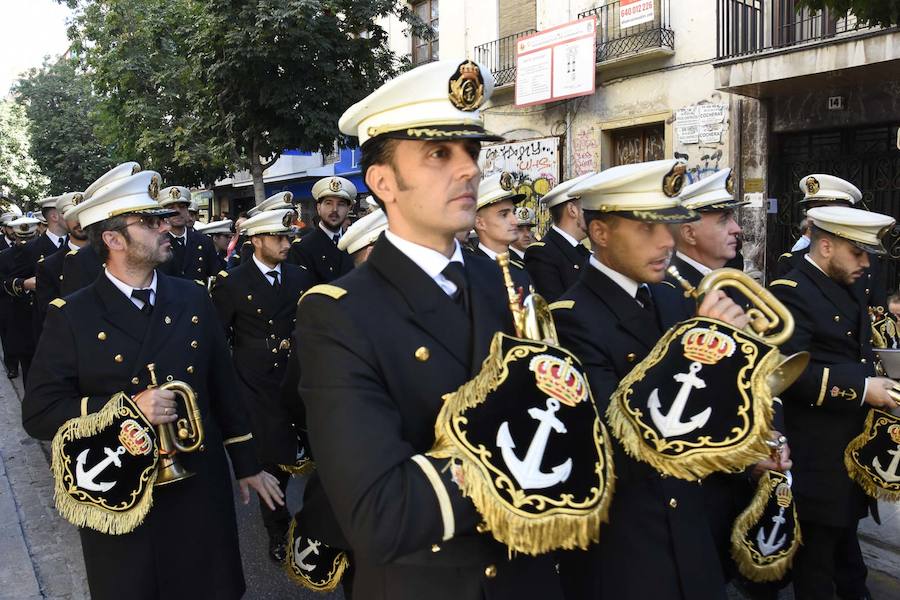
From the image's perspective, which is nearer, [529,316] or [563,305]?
[529,316]

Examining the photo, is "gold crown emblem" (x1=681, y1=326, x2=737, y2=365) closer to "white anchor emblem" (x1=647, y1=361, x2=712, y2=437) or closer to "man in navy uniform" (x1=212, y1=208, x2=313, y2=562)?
"white anchor emblem" (x1=647, y1=361, x2=712, y2=437)

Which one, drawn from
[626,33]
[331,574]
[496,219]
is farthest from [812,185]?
[626,33]

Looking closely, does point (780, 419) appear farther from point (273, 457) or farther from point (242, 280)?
point (242, 280)

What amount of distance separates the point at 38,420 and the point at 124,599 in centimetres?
77

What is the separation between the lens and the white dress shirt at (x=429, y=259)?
6.12 feet

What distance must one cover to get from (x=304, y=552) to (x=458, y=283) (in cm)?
144

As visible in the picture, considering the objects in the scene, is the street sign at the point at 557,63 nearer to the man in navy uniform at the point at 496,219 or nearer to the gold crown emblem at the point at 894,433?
the man in navy uniform at the point at 496,219

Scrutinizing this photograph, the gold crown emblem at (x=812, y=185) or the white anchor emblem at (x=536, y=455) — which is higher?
the gold crown emblem at (x=812, y=185)

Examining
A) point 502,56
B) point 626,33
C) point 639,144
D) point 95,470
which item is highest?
point 502,56

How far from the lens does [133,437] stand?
2760mm

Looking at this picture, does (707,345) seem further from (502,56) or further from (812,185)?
(502,56)

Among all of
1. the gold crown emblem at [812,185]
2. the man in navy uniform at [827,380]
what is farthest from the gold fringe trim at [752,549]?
the gold crown emblem at [812,185]

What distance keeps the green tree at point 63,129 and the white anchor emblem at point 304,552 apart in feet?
108

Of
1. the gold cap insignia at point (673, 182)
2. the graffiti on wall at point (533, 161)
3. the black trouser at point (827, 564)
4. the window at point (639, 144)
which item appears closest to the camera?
the gold cap insignia at point (673, 182)
